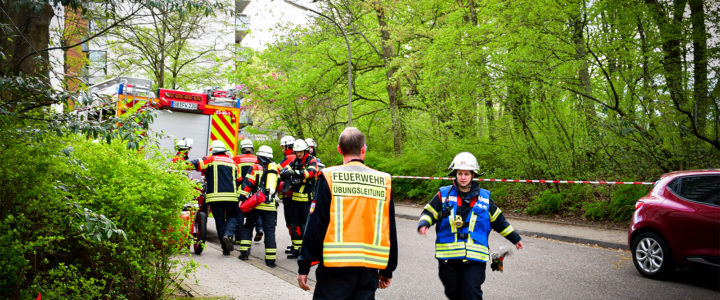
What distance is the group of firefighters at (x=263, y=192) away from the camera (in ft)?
29.1

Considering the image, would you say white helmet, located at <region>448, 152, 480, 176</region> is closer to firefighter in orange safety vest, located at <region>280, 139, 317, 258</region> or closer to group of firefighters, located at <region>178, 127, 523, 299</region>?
group of firefighters, located at <region>178, 127, 523, 299</region>

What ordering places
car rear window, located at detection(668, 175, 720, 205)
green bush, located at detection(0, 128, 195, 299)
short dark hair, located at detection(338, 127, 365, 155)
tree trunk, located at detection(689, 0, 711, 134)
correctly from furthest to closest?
tree trunk, located at detection(689, 0, 711, 134), car rear window, located at detection(668, 175, 720, 205), green bush, located at detection(0, 128, 195, 299), short dark hair, located at detection(338, 127, 365, 155)

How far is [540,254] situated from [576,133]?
591 cm

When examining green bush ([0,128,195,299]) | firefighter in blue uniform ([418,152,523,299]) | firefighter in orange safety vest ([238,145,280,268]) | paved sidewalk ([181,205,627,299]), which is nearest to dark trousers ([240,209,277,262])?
firefighter in orange safety vest ([238,145,280,268])

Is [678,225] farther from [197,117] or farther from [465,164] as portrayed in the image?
[197,117]

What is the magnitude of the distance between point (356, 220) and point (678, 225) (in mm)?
5649

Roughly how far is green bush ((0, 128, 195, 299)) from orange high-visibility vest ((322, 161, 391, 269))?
1.41 m

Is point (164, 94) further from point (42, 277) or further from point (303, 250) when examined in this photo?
point (303, 250)

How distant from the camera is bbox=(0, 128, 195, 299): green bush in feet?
13.4

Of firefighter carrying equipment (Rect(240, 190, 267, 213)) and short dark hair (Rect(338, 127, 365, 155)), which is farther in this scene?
firefighter carrying equipment (Rect(240, 190, 267, 213))

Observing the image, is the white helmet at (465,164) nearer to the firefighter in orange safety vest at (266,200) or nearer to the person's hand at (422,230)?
the person's hand at (422,230)

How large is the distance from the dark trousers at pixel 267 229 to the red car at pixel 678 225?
5213 mm

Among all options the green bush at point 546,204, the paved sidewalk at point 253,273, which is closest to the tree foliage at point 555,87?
the green bush at point 546,204

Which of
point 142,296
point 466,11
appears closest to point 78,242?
point 142,296
